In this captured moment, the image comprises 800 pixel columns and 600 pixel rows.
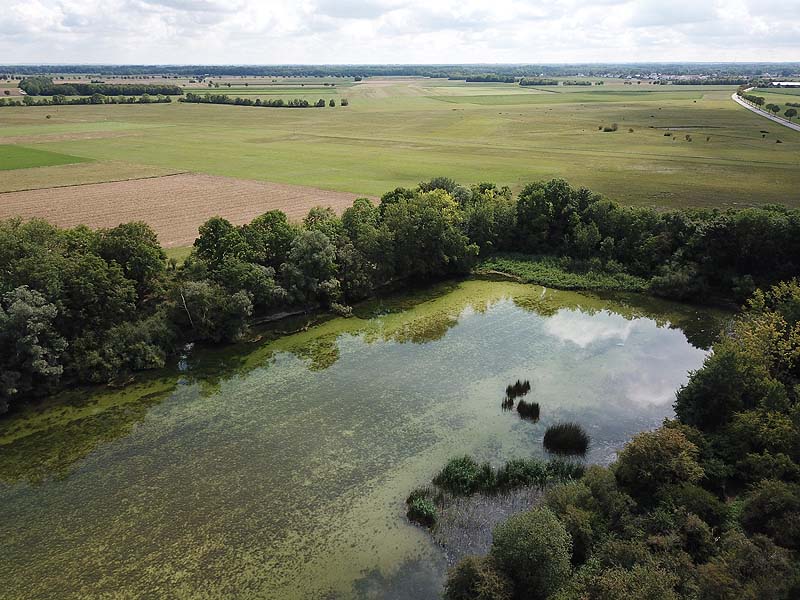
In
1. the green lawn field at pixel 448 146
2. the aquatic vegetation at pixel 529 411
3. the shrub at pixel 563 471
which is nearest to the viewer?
the shrub at pixel 563 471

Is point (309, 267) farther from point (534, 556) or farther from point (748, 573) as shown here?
point (748, 573)

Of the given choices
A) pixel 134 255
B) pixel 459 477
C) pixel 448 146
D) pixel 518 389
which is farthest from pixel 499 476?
pixel 448 146

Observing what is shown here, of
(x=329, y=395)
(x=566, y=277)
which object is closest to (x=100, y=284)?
(x=329, y=395)

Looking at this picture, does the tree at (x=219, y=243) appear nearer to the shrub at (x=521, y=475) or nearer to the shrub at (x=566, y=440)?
the shrub at (x=521, y=475)

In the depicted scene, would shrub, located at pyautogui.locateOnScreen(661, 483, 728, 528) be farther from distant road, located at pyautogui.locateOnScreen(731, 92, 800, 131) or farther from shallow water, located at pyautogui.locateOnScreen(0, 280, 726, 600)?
distant road, located at pyautogui.locateOnScreen(731, 92, 800, 131)

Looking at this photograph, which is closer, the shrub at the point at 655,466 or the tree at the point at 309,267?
the shrub at the point at 655,466

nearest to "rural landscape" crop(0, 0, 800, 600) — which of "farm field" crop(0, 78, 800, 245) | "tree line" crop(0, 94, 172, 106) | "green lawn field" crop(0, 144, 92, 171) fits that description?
"farm field" crop(0, 78, 800, 245)

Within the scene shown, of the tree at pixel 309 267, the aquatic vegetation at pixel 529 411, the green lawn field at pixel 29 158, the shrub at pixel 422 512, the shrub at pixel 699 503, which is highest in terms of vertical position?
the green lawn field at pixel 29 158

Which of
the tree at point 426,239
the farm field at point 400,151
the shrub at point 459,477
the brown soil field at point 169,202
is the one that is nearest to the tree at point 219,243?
the tree at point 426,239
